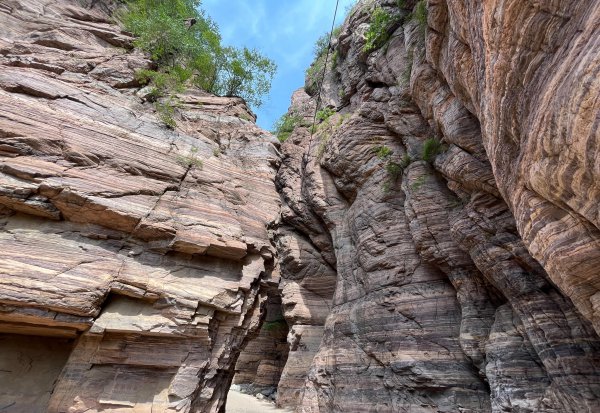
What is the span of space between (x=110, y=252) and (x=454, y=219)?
33.9ft

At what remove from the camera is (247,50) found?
21.4 meters

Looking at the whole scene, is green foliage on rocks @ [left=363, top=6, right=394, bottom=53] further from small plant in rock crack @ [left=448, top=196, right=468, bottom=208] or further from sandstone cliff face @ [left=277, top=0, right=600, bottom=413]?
small plant in rock crack @ [left=448, top=196, right=468, bottom=208]

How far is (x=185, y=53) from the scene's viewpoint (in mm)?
18516

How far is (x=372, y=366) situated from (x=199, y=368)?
6.00m

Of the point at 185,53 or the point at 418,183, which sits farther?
the point at 185,53

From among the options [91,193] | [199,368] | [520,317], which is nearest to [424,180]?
[520,317]

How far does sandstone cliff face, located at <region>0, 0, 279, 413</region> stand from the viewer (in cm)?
902

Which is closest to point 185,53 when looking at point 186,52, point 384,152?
point 186,52

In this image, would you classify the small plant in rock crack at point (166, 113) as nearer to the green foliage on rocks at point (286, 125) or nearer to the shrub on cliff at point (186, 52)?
the shrub on cliff at point (186, 52)

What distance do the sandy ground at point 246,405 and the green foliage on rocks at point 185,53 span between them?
15.3m

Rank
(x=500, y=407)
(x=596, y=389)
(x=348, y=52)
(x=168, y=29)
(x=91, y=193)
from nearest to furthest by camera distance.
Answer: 1. (x=596, y=389)
2. (x=500, y=407)
3. (x=91, y=193)
4. (x=168, y=29)
5. (x=348, y=52)

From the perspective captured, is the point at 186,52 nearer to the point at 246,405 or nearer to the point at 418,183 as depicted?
the point at 418,183

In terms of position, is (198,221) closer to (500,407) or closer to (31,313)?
(31,313)

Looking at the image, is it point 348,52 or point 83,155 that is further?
point 348,52
